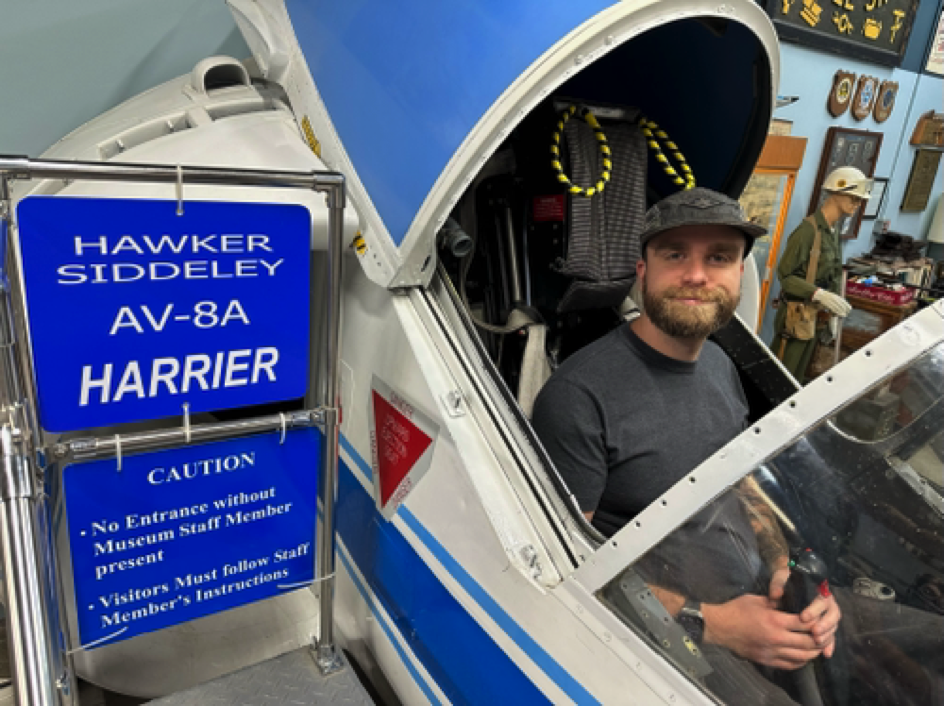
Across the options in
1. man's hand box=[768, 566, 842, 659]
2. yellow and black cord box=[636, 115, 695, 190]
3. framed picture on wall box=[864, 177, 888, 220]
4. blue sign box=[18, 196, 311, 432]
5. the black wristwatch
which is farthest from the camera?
framed picture on wall box=[864, 177, 888, 220]

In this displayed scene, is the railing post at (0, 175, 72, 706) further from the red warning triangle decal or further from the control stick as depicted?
the control stick

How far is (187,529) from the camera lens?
4.56 feet

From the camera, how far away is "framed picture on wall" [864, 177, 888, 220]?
17.6 ft

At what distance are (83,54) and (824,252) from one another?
426 cm

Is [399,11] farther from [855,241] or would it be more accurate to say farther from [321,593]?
[855,241]

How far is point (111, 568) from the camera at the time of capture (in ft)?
4.34

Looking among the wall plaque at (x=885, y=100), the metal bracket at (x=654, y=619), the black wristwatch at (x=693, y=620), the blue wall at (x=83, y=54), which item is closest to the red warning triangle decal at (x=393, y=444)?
the metal bracket at (x=654, y=619)

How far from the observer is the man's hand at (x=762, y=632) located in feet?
2.81

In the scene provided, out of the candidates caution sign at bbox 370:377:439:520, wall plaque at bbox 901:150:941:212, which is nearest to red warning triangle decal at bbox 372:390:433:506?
caution sign at bbox 370:377:439:520

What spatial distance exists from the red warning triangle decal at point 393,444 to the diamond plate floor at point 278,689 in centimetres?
48

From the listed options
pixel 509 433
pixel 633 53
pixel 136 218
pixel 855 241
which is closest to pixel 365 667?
pixel 509 433

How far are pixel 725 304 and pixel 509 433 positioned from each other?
0.69 meters

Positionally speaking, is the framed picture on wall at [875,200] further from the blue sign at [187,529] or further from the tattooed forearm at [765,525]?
the blue sign at [187,529]

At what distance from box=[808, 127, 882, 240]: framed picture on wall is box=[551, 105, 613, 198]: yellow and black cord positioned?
130 inches
